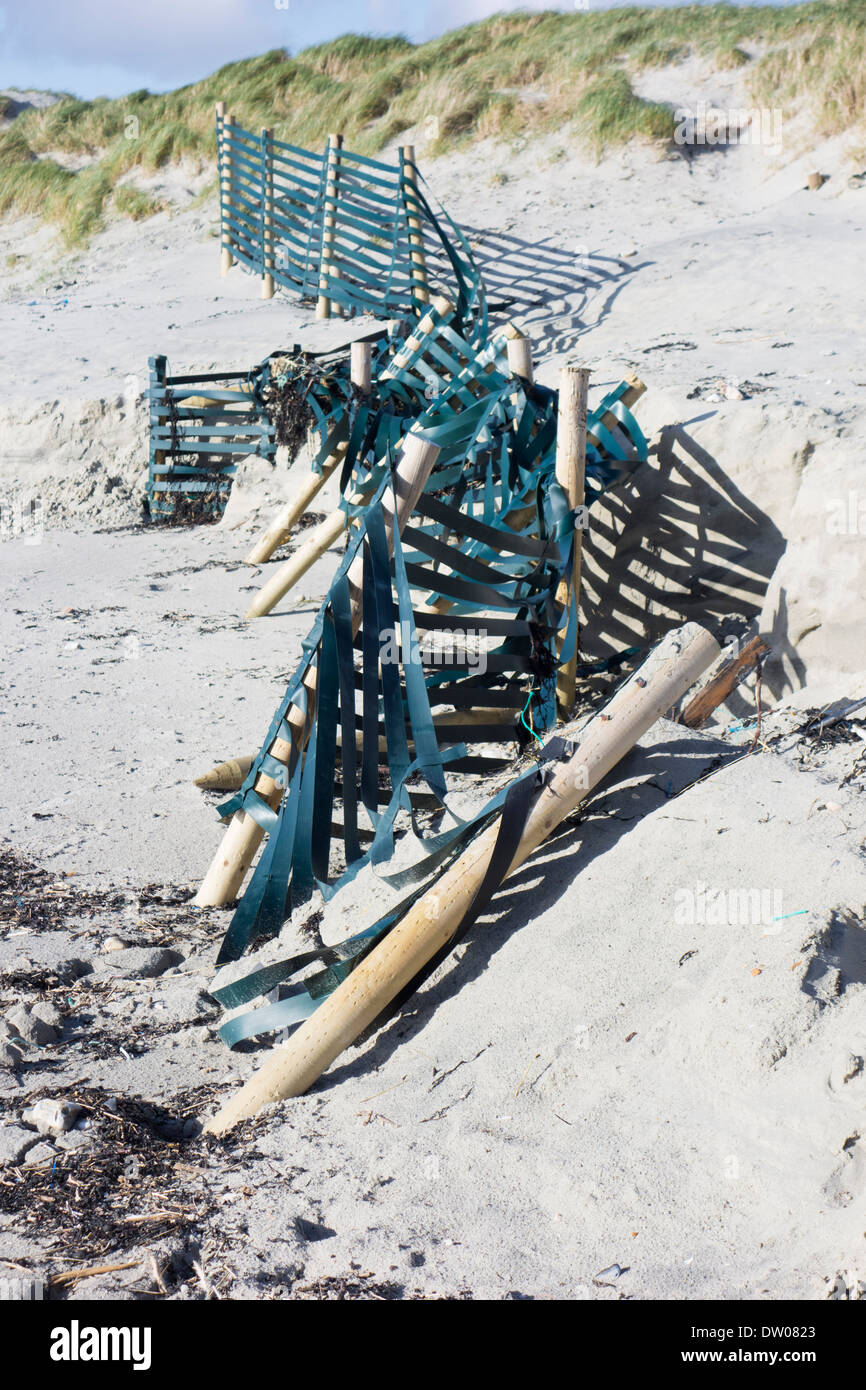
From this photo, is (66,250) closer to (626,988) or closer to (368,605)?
(368,605)

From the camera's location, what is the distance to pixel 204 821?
4.57 metres

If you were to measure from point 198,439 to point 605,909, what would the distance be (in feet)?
25.8

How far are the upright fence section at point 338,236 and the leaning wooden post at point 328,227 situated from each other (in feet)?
0.03

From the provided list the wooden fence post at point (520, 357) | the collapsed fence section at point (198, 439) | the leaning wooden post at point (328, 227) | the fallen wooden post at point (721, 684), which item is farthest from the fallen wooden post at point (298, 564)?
the leaning wooden post at point (328, 227)

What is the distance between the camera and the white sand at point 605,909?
85.4 inches

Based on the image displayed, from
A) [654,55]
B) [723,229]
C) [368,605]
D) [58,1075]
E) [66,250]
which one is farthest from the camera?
[66,250]

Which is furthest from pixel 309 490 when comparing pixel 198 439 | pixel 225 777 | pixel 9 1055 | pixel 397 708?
pixel 9 1055

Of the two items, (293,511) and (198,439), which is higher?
(198,439)

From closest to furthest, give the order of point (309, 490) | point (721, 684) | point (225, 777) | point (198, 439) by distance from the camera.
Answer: point (721, 684)
point (225, 777)
point (309, 490)
point (198, 439)

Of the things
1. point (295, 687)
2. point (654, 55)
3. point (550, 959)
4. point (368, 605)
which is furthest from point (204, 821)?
point (654, 55)

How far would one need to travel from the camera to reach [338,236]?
1195 centimetres

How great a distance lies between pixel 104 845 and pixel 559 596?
6.61 ft

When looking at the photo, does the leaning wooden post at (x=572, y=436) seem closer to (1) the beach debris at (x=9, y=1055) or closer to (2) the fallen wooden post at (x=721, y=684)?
(2) the fallen wooden post at (x=721, y=684)

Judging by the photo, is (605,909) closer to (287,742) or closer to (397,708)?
(397,708)
